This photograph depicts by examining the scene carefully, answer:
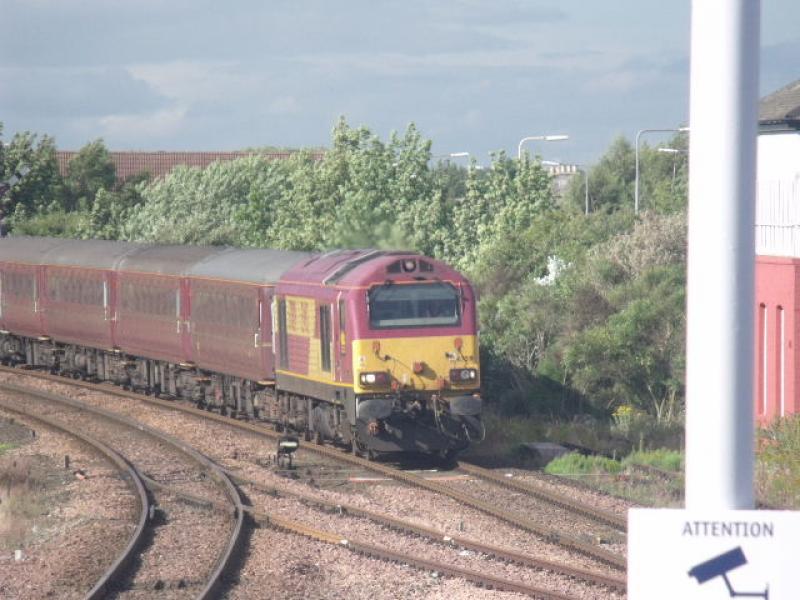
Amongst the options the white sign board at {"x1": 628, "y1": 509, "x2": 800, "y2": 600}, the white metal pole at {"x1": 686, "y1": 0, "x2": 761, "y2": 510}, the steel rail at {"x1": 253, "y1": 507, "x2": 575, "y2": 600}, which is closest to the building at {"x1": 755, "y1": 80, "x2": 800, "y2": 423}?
the steel rail at {"x1": 253, "y1": 507, "x2": 575, "y2": 600}

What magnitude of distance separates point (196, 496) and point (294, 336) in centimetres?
496

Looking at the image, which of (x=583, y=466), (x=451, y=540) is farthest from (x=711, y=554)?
(x=583, y=466)

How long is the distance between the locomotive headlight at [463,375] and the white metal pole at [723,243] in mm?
16173

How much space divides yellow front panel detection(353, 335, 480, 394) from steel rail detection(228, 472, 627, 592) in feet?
7.53

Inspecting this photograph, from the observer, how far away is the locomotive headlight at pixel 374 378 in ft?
60.7

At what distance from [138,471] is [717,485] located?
644 inches

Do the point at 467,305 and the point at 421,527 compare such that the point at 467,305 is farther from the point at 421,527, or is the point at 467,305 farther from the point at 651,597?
the point at 651,597

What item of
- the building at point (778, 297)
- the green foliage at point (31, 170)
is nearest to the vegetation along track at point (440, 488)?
the building at point (778, 297)

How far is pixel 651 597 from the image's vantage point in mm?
2586

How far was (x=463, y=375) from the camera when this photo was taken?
1897 centimetres

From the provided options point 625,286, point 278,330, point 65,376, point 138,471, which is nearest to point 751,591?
point 138,471

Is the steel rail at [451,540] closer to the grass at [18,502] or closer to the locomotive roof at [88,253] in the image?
the grass at [18,502]

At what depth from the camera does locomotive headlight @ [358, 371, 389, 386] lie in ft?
60.7

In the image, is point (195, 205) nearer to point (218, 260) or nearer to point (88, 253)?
point (88, 253)
